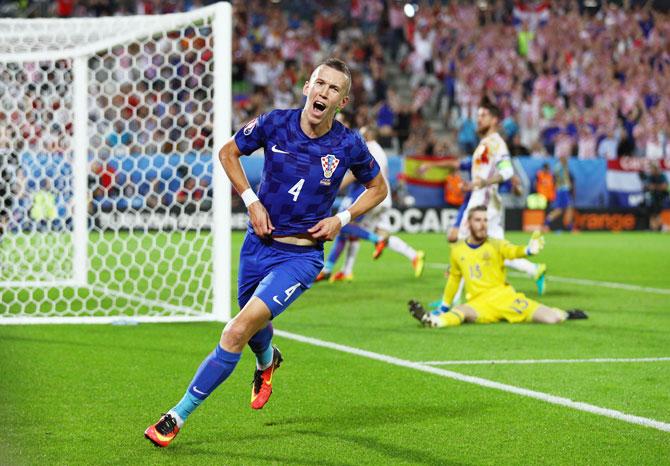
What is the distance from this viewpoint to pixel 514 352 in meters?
8.24

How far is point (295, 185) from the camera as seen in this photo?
5.56m

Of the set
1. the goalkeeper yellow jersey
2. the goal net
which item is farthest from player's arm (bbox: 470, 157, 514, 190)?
the goal net

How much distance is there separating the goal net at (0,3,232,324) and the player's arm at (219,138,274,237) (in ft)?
13.7

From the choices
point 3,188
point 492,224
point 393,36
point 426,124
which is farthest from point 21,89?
point 393,36

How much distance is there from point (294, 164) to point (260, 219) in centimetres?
34

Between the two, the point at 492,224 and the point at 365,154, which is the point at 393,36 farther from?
the point at 365,154

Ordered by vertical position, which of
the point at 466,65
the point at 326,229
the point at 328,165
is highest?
the point at 466,65

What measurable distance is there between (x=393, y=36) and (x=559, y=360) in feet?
82.3

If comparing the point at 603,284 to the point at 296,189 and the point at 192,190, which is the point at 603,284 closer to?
the point at 192,190

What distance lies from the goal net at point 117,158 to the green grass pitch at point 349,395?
1274mm

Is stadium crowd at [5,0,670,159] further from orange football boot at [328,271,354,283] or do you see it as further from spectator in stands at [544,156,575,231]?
orange football boot at [328,271,354,283]

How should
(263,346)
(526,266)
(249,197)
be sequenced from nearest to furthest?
(249,197), (263,346), (526,266)

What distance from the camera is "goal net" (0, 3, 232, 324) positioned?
32.9 feet

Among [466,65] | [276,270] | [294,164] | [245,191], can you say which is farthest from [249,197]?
[466,65]
